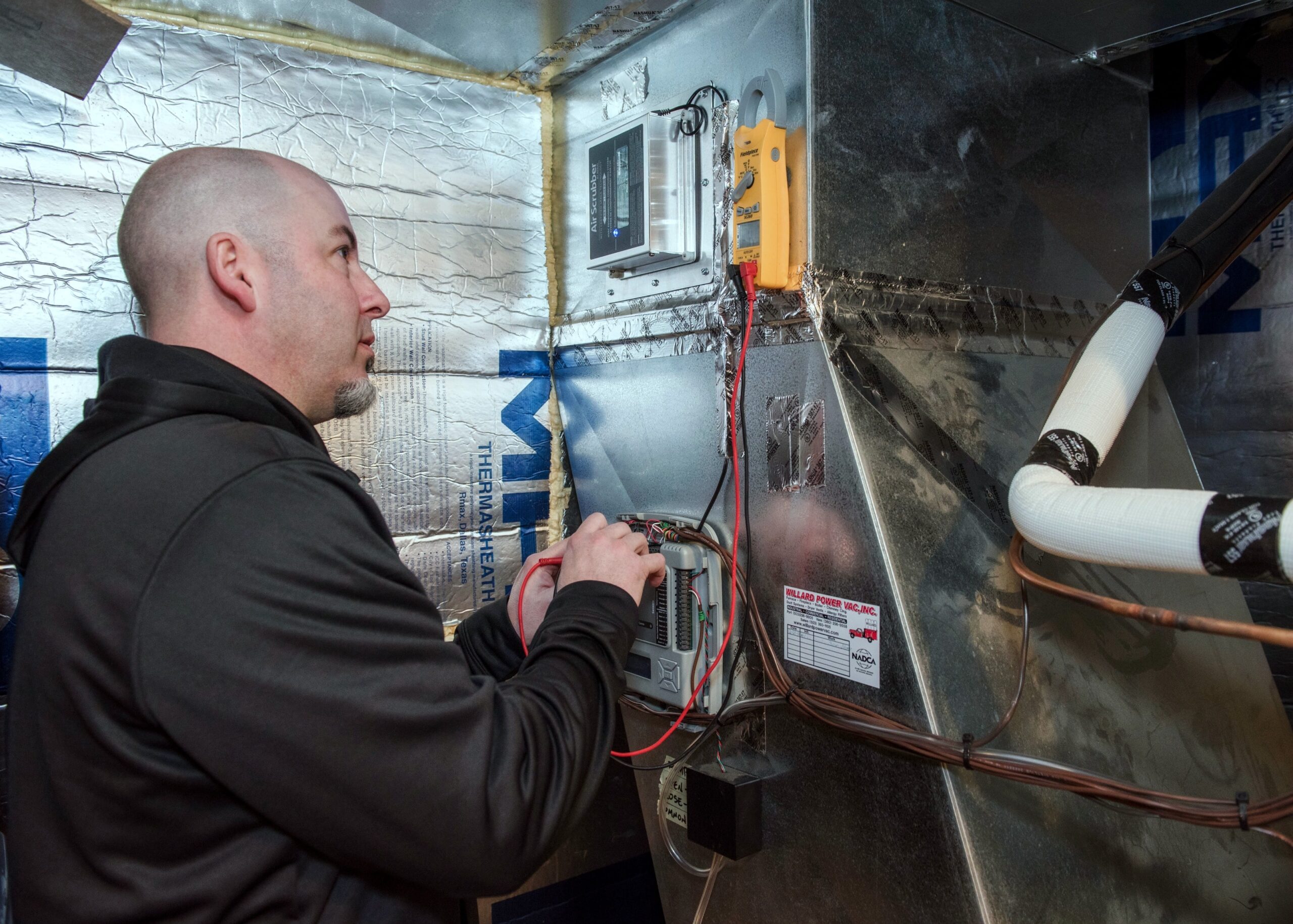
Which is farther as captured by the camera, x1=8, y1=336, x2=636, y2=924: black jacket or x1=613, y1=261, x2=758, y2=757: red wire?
x1=613, y1=261, x2=758, y2=757: red wire

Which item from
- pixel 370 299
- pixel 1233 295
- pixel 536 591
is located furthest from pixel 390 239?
pixel 1233 295

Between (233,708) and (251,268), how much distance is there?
525 millimetres

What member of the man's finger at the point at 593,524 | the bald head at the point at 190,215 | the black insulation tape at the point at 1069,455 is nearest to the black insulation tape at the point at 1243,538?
the black insulation tape at the point at 1069,455

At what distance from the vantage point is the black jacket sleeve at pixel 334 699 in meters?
0.70

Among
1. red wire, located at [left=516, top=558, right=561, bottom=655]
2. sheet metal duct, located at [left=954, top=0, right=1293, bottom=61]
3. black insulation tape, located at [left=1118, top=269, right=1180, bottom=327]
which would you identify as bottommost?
red wire, located at [left=516, top=558, right=561, bottom=655]

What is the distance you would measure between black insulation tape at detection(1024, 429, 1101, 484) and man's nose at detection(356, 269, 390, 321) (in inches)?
33.1

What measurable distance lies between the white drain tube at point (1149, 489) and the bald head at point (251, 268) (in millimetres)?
850

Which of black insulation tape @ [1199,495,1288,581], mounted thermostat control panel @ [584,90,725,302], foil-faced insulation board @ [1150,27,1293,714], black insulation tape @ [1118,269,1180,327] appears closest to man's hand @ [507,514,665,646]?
mounted thermostat control panel @ [584,90,725,302]

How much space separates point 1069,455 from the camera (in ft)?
3.25

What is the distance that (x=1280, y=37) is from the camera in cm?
157

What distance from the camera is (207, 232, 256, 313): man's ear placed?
953mm

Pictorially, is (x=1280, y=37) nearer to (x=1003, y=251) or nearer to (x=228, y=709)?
(x=1003, y=251)

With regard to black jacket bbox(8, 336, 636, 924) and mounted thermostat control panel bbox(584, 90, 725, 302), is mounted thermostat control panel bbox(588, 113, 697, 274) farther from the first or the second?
black jacket bbox(8, 336, 636, 924)

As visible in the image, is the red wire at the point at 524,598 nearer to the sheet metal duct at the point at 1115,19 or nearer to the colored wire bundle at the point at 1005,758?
the colored wire bundle at the point at 1005,758
